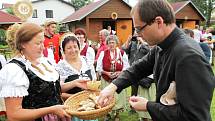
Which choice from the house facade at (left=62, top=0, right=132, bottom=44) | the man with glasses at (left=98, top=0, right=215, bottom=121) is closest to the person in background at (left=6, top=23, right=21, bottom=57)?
the man with glasses at (left=98, top=0, right=215, bottom=121)

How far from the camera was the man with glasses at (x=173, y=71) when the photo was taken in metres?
1.46

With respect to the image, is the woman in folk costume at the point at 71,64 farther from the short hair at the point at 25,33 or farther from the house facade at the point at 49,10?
the house facade at the point at 49,10

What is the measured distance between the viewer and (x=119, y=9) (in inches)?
894

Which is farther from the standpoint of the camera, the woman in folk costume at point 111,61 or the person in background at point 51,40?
the person in background at point 51,40

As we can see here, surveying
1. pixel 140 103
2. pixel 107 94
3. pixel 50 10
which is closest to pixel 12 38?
pixel 107 94

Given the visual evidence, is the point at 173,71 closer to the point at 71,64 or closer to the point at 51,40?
the point at 71,64

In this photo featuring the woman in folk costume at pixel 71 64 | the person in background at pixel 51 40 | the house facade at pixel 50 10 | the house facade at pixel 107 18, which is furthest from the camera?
the house facade at pixel 50 10

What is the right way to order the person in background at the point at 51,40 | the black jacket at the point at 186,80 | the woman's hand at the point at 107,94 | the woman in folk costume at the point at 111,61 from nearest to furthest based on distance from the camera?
the black jacket at the point at 186,80 < the woman's hand at the point at 107,94 < the woman in folk costume at the point at 111,61 < the person in background at the point at 51,40

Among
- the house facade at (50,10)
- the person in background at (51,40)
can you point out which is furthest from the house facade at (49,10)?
the person in background at (51,40)

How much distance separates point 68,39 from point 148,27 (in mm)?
2205

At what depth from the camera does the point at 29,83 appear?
7.26ft

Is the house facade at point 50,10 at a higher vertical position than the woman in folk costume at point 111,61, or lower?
higher

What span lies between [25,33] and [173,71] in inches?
50.1

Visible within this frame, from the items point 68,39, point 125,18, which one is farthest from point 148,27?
point 125,18
